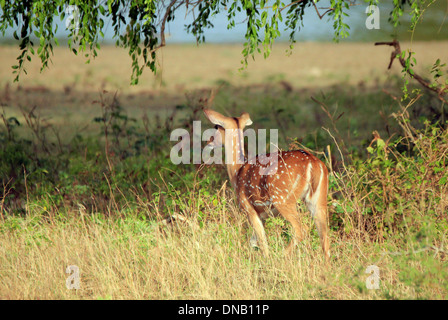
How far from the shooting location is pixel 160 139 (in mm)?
10562

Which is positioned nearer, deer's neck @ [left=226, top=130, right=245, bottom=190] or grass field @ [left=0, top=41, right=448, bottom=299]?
grass field @ [left=0, top=41, right=448, bottom=299]

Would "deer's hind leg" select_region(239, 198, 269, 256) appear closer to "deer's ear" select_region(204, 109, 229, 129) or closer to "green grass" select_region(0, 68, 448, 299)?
"green grass" select_region(0, 68, 448, 299)

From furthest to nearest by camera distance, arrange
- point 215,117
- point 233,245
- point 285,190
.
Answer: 1. point 215,117
2. point 233,245
3. point 285,190

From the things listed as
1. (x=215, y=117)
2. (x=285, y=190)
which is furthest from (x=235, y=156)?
(x=285, y=190)

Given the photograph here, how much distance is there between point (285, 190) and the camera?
21.0 feet

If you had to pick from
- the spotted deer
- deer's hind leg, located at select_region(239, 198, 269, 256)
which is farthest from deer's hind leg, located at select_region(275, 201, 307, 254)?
deer's hind leg, located at select_region(239, 198, 269, 256)

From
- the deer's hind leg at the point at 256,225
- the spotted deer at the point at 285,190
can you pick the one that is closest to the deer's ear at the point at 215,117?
the spotted deer at the point at 285,190

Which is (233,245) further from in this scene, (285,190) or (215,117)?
(215,117)

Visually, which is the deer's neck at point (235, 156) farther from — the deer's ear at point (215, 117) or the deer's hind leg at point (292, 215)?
the deer's hind leg at point (292, 215)

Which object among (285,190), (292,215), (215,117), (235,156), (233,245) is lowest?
(233,245)

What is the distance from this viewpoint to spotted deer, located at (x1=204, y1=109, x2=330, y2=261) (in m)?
6.36

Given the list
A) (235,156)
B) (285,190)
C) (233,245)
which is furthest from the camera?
(235,156)
